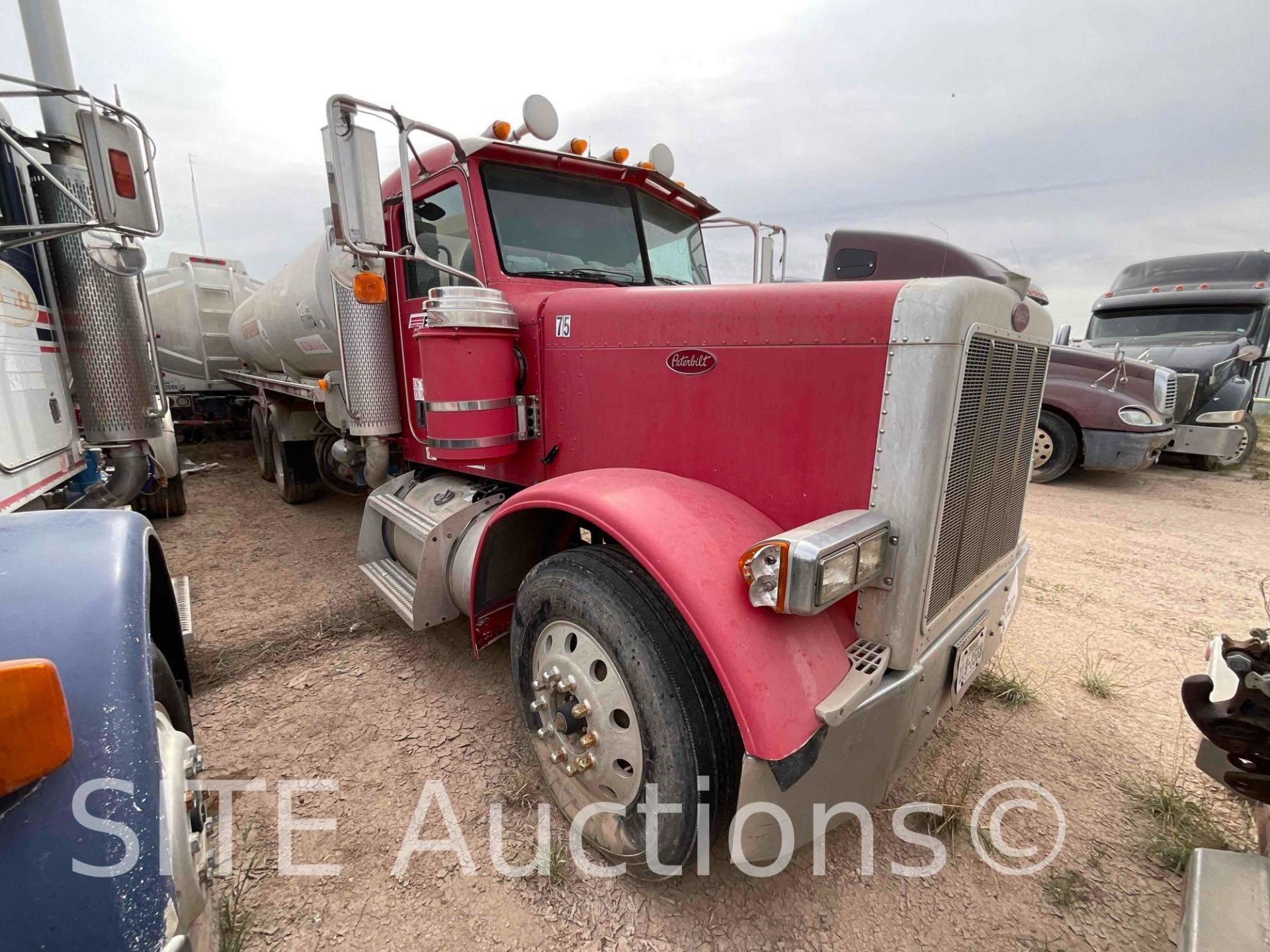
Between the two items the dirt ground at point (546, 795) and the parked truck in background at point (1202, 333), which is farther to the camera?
the parked truck in background at point (1202, 333)

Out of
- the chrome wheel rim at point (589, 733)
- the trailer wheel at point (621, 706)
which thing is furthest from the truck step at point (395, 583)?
the chrome wheel rim at point (589, 733)

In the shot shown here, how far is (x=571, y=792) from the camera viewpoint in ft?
6.81

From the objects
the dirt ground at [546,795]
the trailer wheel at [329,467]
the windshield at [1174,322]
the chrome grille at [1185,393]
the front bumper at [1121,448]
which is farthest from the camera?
the windshield at [1174,322]

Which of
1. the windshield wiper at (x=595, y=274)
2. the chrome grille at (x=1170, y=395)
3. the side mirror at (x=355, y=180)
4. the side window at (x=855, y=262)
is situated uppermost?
the side mirror at (x=355, y=180)

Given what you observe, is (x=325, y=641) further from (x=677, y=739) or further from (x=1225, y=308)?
(x=1225, y=308)

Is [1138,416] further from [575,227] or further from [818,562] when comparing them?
[818,562]

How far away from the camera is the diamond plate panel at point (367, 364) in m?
3.48

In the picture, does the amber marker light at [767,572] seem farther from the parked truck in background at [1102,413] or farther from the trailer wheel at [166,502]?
the trailer wheel at [166,502]

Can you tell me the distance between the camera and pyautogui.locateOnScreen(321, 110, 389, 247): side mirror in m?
2.27

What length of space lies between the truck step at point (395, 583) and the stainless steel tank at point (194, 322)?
21.1 ft

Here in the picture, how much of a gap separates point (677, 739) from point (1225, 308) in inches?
469

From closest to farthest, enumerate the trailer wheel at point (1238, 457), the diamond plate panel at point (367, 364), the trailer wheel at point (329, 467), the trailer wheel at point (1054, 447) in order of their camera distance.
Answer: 1. the diamond plate panel at point (367, 364)
2. the trailer wheel at point (329, 467)
3. the trailer wheel at point (1054, 447)
4. the trailer wheel at point (1238, 457)

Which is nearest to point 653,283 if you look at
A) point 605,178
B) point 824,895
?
point 605,178

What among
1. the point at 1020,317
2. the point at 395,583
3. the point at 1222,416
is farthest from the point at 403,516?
the point at 1222,416
